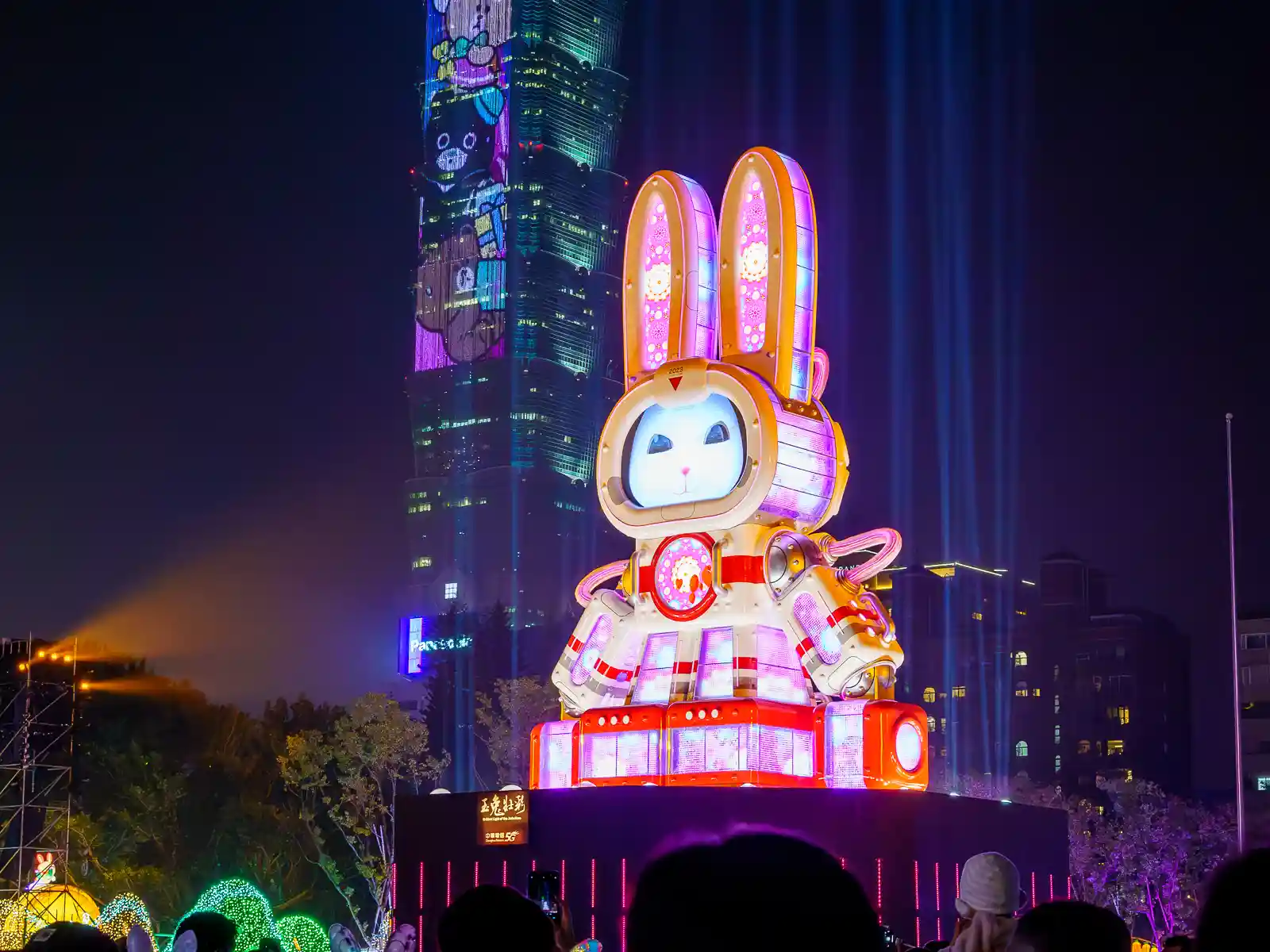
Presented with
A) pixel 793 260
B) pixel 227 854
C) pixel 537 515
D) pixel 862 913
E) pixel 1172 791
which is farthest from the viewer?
pixel 537 515

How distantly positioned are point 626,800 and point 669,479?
349 cm

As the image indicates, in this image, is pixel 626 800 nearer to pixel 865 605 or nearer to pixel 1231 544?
pixel 865 605

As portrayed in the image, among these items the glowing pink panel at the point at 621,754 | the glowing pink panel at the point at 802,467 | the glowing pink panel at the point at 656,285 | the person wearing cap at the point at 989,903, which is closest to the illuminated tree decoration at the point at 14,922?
the glowing pink panel at the point at 621,754

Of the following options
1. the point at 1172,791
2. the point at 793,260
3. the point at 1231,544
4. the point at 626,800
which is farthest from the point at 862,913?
the point at 1172,791

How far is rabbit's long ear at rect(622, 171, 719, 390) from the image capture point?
19.3m

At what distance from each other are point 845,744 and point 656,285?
5743 mm

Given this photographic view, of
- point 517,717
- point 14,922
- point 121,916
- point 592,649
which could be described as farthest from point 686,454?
point 517,717

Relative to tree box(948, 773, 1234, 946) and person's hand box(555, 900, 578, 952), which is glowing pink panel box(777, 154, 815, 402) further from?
tree box(948, 773, 1234, 946)

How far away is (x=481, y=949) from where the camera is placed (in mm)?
3367

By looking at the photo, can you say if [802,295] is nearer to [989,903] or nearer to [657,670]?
[657,670]

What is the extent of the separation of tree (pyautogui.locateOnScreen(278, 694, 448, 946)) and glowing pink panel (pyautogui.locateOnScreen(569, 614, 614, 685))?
13.6m

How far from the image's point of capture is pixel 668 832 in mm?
17359

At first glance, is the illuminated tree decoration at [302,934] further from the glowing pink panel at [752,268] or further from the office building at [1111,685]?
the office building at [1111,685]

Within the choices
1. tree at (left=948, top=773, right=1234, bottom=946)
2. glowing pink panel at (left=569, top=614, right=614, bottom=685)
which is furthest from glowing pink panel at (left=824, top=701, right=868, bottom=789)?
tree at (left=948, top=773, right=1234, bottom=946)
